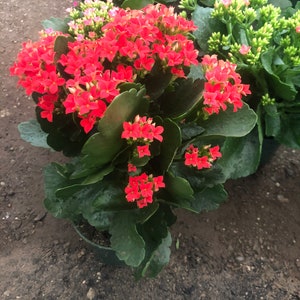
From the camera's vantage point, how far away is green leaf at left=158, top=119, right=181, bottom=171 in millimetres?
1356

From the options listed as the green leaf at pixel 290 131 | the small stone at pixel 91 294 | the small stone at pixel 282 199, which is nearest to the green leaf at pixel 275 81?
the green leaf at pixel 290 131

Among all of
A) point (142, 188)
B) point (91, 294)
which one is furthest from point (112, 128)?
point (91, 294)

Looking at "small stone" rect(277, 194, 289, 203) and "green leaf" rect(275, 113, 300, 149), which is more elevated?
"green leaf" rect(275, 113, 300, 149)

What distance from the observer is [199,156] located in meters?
1.45

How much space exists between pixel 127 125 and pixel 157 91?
239 millimetres

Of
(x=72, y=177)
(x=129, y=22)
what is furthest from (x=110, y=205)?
(x=129, y=22)

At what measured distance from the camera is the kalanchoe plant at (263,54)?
5.69 ft

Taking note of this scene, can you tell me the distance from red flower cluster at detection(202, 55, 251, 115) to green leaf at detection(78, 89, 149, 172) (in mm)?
194

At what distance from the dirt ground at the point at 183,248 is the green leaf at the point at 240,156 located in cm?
37

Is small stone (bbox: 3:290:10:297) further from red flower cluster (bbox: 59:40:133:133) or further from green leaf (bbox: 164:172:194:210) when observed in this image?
red flower cluster (bbox: 59:40:133:133)

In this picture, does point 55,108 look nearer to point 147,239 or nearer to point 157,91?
point 157,91

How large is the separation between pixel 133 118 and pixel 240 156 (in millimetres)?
707

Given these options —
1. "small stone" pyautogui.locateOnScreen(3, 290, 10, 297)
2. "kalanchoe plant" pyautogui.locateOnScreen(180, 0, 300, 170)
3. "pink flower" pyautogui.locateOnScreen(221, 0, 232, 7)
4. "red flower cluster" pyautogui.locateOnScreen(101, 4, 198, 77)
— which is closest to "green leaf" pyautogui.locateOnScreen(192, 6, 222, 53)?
"kalanchoe plant" pyautogui.locateOnScreen(180, 0, 300, 170)

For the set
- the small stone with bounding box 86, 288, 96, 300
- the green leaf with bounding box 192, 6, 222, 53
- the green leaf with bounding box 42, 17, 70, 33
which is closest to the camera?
the green leaf with bounding box 42, 17, 70, 33
